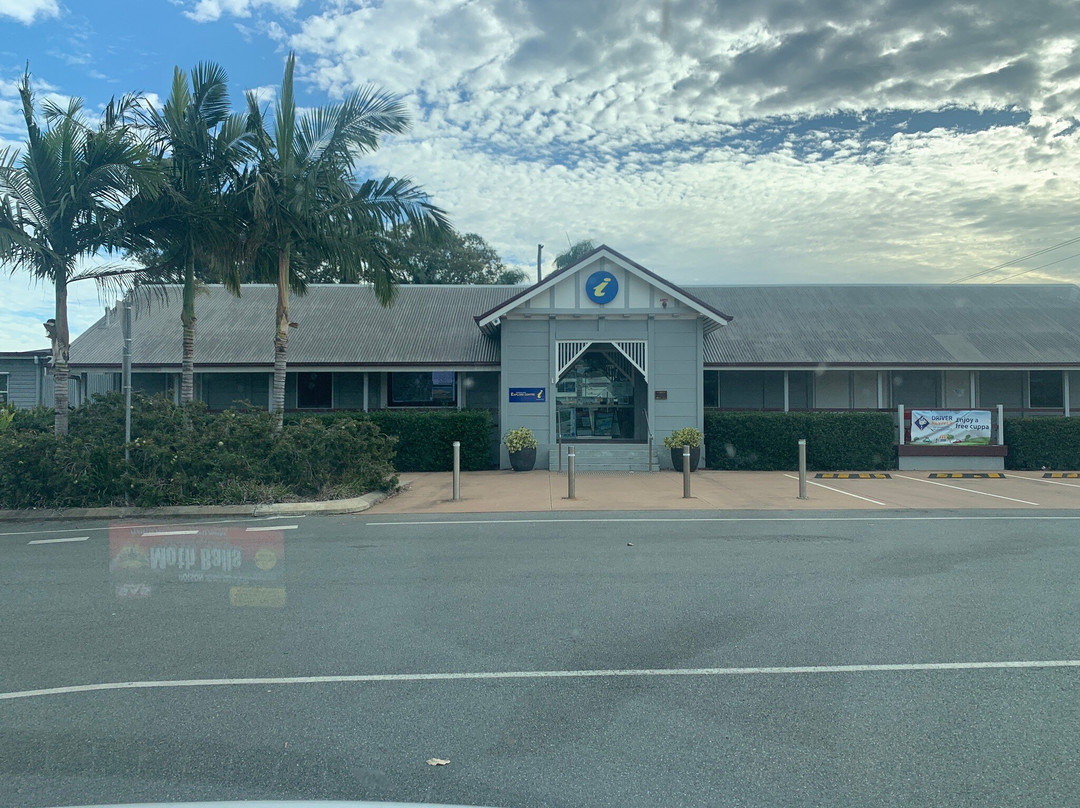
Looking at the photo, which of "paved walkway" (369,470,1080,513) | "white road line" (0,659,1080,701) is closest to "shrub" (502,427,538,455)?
"paved walkway" (369,470,1080,513)

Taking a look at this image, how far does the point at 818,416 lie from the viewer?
20766mm

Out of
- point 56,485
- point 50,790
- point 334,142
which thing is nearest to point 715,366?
point 334,142

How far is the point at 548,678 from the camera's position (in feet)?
16.9

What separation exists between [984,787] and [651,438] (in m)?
16.5

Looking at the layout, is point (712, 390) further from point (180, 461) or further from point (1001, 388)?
point (180, 461)

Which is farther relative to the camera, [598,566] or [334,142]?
[334,142]

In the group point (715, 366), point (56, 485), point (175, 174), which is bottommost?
point (56, 485)

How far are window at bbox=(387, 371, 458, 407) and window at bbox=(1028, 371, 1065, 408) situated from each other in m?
18.1

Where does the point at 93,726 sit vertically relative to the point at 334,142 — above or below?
below

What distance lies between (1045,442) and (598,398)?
1181 cm

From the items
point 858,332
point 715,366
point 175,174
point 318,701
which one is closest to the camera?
point 318,701

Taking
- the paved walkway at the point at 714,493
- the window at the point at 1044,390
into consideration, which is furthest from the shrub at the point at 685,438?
the window at the point at 1044,390

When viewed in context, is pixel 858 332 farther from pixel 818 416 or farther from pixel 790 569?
pixel 790 569

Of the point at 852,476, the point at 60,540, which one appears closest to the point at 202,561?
the point at 60,540
